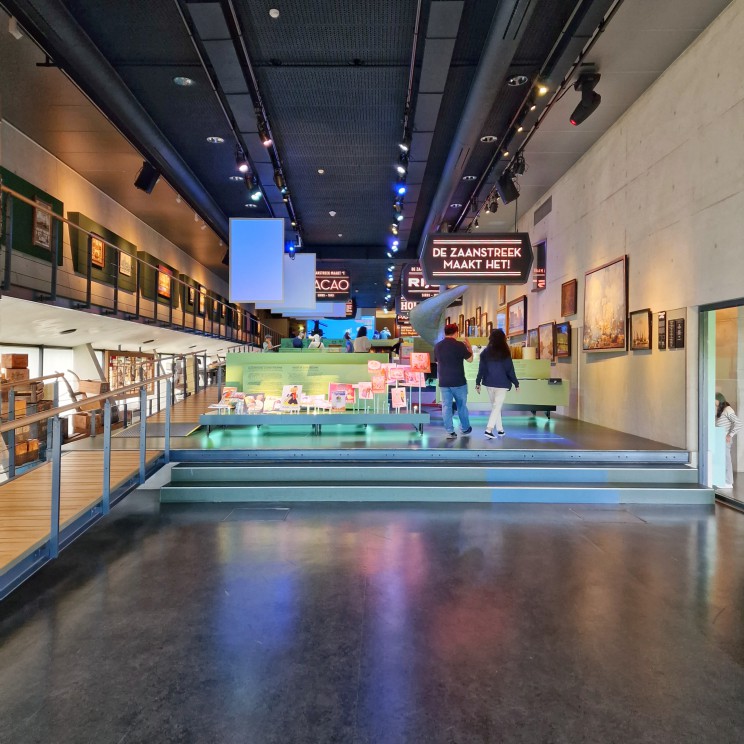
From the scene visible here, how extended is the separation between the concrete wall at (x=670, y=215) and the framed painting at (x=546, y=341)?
46.5 inches

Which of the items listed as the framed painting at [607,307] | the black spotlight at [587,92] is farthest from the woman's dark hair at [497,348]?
the black spotlight at [587,92]

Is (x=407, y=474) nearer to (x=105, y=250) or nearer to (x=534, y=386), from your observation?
(x=534, y=386)

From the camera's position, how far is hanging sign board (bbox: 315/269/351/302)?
51.4ft

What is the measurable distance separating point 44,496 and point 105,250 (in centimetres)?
926

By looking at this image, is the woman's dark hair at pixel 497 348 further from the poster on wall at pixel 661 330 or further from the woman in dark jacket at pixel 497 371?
the poster on wall at pixel 661 330

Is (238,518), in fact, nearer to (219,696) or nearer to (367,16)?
(219,696)

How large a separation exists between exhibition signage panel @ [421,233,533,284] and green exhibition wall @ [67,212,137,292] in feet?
20.6

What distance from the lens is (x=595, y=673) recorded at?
2.32 m

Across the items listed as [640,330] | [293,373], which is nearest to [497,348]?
[640,330]

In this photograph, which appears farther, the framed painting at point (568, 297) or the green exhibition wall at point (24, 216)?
the framed painting at point (568, 297)

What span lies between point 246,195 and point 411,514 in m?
9.98

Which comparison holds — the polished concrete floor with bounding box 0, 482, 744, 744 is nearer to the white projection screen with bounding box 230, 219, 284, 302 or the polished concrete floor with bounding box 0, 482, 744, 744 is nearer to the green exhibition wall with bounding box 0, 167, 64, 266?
the white projection screen with bounding box 230, 219, 284, 302

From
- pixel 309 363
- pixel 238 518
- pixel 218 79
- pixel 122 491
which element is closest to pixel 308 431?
pixel 309 363

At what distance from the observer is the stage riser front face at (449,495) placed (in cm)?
520
